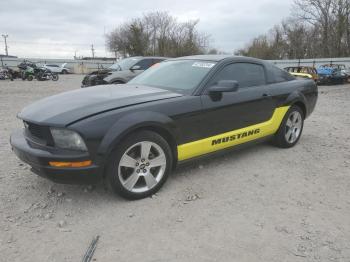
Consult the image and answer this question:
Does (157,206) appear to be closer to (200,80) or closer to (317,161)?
(200,80)

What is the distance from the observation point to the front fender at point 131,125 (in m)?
3.08

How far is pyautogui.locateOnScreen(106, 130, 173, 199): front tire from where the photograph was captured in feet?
10.5

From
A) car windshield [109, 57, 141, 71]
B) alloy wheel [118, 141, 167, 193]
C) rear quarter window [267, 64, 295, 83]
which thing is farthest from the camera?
car windshield [109, 57, 141, 71]

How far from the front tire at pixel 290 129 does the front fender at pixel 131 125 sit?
2.28 metres

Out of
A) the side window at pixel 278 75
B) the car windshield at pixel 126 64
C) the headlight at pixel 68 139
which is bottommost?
the headlight at pixel 68 139

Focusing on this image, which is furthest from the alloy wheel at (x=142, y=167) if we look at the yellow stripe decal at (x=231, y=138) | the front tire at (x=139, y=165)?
the yellow stripe decal at (x=231, y=138)

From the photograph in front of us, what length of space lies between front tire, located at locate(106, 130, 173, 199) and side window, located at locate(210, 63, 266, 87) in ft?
3.76

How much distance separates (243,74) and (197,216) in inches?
89.4

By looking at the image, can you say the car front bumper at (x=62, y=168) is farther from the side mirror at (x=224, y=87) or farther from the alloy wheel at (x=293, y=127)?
the alloy wheel at (x=293, y=127)

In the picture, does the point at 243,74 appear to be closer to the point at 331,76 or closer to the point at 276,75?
the point at 276,75

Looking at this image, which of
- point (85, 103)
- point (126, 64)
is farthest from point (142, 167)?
point (126, 64)

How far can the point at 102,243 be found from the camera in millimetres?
2705

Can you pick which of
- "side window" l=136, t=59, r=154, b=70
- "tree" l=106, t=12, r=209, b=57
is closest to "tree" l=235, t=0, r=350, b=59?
"tree" l=106, t=12, r=209, b=57

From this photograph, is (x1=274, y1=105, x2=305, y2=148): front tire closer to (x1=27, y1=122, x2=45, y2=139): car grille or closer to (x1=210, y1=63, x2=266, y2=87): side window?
(x1=210, y1=63, x2=266, y2=87): side window
